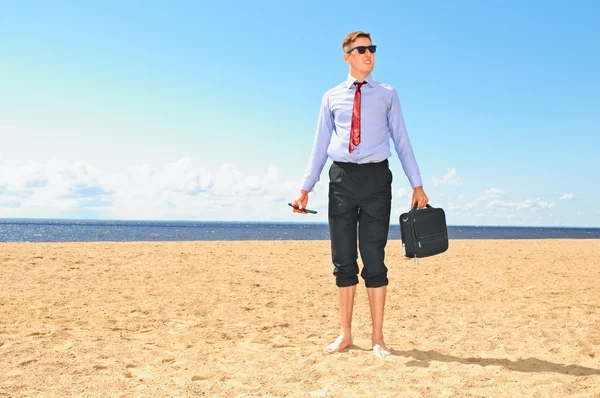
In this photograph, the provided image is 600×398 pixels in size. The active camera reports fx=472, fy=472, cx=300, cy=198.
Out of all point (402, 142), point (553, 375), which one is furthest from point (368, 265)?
point (553, 375)

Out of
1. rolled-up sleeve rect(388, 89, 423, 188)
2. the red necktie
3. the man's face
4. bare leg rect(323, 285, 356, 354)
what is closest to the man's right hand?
the red necktie

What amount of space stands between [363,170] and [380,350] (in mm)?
1587

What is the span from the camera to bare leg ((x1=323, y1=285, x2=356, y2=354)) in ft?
13.8

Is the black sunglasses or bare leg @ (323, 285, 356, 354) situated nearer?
the black sunglasses

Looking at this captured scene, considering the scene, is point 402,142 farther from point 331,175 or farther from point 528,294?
point 528,294

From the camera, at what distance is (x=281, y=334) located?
5.16 m

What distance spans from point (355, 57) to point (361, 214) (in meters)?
1.34

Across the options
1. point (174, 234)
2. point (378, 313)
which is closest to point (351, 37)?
point (378, 313)

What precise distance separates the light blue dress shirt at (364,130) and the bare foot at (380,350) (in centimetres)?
144

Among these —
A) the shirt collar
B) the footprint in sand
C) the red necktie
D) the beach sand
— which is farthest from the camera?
the shirt collar

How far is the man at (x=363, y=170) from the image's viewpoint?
395cm

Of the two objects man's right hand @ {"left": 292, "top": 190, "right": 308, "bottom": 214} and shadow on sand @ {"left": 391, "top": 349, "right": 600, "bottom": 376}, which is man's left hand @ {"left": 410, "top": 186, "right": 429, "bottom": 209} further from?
shadow on sand @ {"left": 391, "top": 349, "right": 600, "bottom": 376}

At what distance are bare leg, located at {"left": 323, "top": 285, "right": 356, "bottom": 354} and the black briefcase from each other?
636mm

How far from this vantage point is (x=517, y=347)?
4566 mm
